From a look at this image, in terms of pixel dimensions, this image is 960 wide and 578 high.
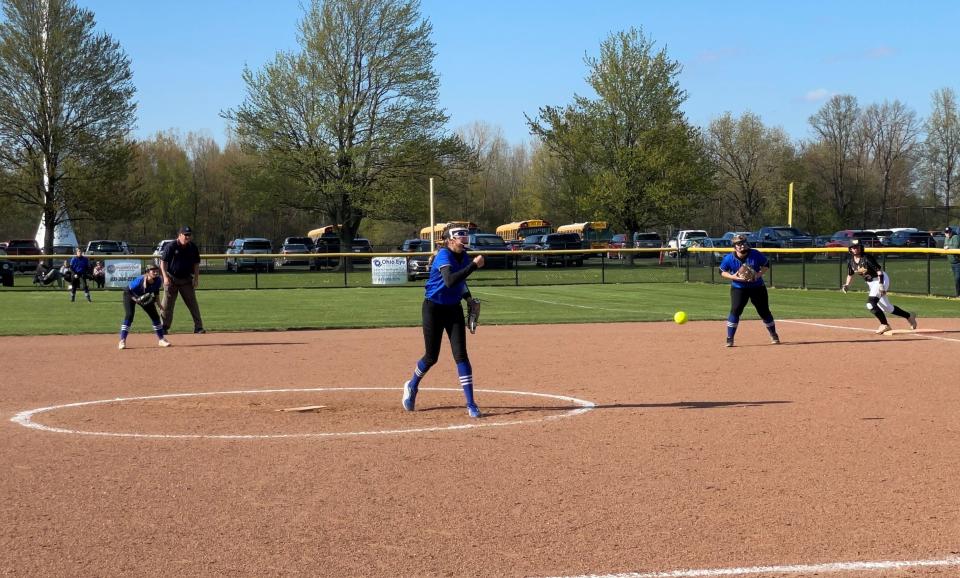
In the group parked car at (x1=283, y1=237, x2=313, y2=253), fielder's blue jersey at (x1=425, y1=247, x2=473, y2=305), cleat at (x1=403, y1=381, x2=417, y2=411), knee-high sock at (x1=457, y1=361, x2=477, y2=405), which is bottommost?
cleat at (x1=403, y1=381, x2=417, y2=411)

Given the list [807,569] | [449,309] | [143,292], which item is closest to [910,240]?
[143,292]

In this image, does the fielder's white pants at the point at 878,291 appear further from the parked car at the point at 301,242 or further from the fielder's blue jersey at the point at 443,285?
the parked car at the point at 301,242

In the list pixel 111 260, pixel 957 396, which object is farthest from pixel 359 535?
pixel 111 260

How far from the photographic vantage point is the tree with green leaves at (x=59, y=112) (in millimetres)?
51062

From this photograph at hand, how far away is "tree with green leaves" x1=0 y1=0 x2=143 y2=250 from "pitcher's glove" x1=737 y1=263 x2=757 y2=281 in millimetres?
44266

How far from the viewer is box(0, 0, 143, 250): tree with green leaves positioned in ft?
168

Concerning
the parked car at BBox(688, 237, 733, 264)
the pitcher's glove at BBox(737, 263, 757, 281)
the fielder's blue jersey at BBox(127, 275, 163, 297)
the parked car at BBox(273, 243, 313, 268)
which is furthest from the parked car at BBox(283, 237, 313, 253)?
the pitcher's glove at BBox(737, 263, 757, 281)

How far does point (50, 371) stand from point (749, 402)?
32.3ft

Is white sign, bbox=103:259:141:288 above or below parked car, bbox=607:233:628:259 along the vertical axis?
below

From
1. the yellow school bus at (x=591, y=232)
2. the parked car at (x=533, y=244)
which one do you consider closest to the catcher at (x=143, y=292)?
the parked car at (x=533, y=244)

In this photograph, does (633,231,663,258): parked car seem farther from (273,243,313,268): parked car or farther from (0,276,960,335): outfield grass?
(0,276,960,335): outfield grass

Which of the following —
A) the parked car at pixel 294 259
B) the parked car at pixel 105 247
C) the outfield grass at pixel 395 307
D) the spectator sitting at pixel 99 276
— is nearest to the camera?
the outfield grass at pixel 395 307

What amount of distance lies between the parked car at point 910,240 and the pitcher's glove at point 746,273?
133 feet

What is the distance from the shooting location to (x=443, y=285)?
10414 mm
